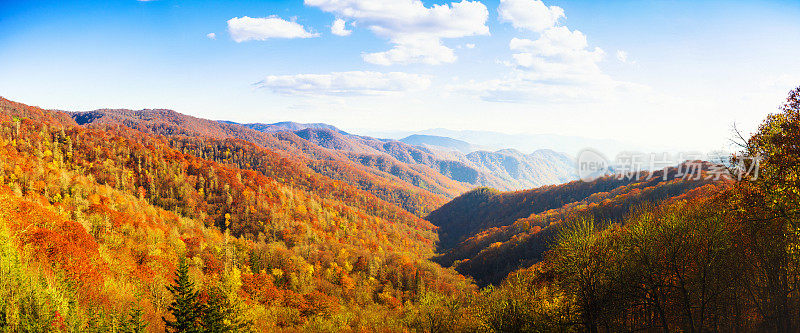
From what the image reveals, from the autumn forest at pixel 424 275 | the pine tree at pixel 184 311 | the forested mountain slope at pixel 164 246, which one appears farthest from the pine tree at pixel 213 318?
the pine tree at pixel 184 311

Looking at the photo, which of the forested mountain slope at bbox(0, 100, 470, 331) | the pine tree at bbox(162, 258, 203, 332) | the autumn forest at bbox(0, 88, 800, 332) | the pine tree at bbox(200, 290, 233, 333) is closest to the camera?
the autumn forest at bbox(0, 88, 800, 332)

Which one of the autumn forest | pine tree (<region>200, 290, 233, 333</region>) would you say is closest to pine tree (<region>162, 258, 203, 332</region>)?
the autumn forest

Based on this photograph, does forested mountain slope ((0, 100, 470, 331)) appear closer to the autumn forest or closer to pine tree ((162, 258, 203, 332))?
the autumn forest

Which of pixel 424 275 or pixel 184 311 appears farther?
pixel 424 275

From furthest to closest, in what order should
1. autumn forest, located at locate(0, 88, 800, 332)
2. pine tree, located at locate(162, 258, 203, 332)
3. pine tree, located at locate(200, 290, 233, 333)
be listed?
pine tree, located at locate(200, 290, 233, 333)
pine tree, located at locate(162, 258, 203, 332)
autumn forest, located at locate(0, 88, 800, 332)

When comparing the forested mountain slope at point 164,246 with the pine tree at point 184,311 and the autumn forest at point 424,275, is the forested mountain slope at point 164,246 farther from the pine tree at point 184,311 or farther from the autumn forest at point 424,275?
the pine tree at point 184,311

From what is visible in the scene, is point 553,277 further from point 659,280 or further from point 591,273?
point 659,280

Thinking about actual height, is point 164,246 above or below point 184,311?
below

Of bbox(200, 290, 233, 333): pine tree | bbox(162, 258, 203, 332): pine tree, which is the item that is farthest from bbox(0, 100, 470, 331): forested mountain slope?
bbox(162, 258, 203, 332): pine tree

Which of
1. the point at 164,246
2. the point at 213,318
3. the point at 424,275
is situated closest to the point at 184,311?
the point at 213,318

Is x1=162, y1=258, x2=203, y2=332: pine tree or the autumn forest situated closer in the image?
the autumn forest

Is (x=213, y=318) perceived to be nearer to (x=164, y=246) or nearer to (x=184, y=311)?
(x=184, y=311)

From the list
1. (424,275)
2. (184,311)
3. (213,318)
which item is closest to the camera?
(184,311)
